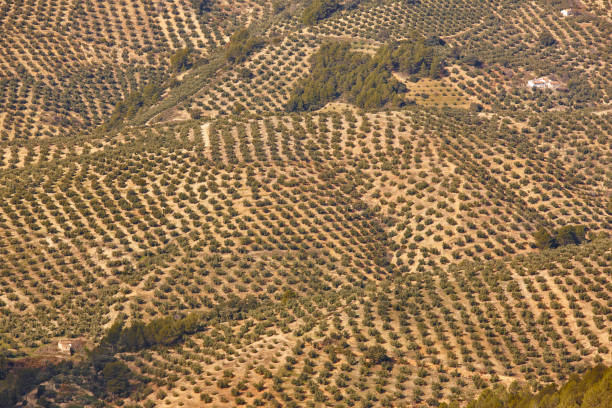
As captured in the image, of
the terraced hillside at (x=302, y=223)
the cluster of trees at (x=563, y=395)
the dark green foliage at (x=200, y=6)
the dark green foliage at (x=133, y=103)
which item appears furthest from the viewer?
the dark green foliage at (x=200, y=6)

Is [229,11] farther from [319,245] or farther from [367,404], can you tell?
[367,404]

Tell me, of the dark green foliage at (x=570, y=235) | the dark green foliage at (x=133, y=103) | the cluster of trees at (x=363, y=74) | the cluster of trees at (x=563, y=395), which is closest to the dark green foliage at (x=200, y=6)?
the dark green foliage at (x=133, y=103)

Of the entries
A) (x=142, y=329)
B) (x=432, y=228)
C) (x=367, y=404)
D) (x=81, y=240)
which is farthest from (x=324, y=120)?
(x=367, y=404)

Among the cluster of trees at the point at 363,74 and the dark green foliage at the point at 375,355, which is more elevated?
the dark green foliage at the point at 375,355

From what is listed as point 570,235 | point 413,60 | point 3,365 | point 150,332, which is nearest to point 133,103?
point 413,60

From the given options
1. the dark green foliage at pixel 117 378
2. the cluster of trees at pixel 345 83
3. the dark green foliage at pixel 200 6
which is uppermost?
the dark green foliage at pixel 117 378

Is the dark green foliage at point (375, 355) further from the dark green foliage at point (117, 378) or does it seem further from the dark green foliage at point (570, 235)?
the dark green foliage at point (570, 235)
